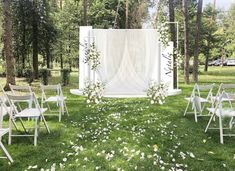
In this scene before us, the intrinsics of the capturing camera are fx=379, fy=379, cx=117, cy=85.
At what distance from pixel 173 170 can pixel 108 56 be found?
28.2ft

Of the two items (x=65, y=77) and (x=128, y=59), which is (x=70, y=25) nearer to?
(x=65, y=77)

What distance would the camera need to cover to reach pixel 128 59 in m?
13.4

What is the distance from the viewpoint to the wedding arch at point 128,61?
1306 cm

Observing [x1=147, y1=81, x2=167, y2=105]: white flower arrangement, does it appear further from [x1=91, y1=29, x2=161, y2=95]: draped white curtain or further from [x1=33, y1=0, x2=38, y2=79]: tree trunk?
[x1=33, y1=0, x2=38, y2=79]: tree trunk

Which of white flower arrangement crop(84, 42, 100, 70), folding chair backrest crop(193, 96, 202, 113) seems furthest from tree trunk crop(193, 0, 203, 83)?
folding chair backrest crop(193, 96, 202, 113)

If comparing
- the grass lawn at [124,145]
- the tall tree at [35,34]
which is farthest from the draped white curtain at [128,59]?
the tall tree at [35,34]

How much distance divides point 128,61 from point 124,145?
745 cm

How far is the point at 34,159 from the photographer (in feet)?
18.2

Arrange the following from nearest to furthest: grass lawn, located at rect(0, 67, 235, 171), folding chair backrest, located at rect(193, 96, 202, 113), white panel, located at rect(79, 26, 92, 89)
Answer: grass lawn, located at rect(0, 67, 235, 171)
folding chair backrest, located at rect(193, 96, 202, 113)
white panel, located at rect(79, 26, 92, 89)

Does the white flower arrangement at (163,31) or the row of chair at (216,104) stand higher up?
the white flower arrangement at (163,31)

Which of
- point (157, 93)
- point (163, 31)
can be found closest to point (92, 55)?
point (163, 31)

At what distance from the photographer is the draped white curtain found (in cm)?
1314

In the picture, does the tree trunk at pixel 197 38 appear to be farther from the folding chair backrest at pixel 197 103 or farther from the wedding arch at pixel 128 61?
the folding chair backrest at pixel 197 103

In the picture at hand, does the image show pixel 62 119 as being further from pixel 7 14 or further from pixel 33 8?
pixel 33 8
